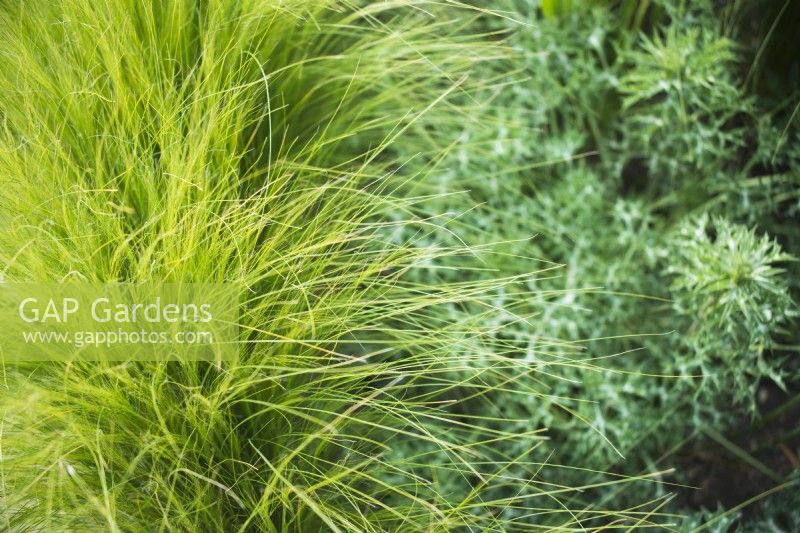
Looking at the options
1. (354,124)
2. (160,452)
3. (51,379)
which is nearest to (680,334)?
(354,124)

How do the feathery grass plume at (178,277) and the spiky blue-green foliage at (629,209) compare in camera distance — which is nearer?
the feathery grass plume at (178,277)

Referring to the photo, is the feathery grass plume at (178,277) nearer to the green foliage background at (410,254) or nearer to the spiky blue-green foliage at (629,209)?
the green foliage background at (410,254)

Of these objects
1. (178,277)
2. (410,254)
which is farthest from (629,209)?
(178,277)

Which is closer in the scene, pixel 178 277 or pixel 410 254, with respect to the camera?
pixel 178 277

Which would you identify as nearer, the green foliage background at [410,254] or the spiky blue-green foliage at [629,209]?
the green foliage background at [410,254]

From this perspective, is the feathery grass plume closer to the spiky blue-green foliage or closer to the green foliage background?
the green foliage background

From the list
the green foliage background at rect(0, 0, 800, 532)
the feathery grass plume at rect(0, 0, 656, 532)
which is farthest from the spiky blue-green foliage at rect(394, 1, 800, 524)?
the feathery grass plume at rect(0, 0, 656, 532)

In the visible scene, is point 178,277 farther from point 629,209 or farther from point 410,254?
point 629,209

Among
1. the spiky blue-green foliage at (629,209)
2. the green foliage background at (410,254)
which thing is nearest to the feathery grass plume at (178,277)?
the green foliage background at (410,254)

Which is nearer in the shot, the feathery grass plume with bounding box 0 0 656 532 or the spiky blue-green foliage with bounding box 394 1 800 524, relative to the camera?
the feathery grass plume with bounding box 0 0 656 532

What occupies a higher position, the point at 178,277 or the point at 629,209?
the point at 178,277

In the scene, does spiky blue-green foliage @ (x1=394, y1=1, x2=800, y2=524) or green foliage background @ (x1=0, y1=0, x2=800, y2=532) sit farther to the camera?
spiky blue-green foliage @ (x1=394, y1=1, x2=800, y2=524)

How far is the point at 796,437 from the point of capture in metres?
1.67

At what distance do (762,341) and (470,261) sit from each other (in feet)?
1.87
